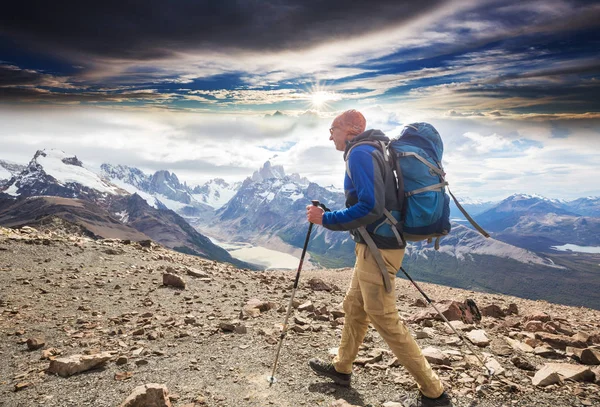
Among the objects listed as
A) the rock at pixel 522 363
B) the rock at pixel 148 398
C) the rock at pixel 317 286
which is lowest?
the rock at pixel 317 286

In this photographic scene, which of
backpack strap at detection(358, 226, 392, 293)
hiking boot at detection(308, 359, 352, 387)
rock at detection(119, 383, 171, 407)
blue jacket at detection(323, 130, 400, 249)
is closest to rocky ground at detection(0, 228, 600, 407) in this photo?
rock at detection(119, 383, 171, 407)

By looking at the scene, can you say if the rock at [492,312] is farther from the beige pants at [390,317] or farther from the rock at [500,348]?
the beige pants at [390,317]

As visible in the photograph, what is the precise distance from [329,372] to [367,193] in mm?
3520

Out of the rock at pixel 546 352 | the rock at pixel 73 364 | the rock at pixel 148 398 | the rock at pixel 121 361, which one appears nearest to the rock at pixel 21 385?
the rock at pixel 73 364

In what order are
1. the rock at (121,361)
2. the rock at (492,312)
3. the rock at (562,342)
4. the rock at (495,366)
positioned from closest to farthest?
the rock at (495,366) → the rock at (121,361) → the rock at (562,342) → the rock at (492,312)

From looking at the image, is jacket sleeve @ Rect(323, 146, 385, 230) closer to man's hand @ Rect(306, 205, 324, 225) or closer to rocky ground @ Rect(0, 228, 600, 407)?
man's hand @ Rect(306, 205, 324, 225)

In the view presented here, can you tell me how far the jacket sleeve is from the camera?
521 centimetres

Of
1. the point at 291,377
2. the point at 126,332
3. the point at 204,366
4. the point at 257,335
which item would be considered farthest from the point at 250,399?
the point at 126,332

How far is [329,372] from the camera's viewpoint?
6.40 metres

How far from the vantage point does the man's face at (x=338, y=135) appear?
6.05 meters

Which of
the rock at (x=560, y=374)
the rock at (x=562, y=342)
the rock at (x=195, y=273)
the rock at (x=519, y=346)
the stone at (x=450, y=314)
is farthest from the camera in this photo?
the rock at (x=195, y=273)

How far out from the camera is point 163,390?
17.0 feet

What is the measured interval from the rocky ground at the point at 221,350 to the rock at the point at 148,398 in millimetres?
15

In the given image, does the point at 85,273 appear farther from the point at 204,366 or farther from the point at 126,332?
the point at 204,366
